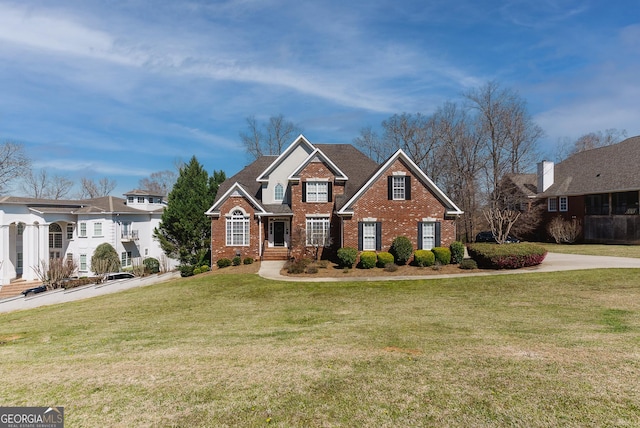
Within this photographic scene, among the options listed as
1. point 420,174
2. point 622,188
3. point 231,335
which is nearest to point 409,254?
point 420,174

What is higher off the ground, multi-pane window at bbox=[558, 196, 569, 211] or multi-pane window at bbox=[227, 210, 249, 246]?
multi-pane window at bbox=[558, 196, 569, 211]

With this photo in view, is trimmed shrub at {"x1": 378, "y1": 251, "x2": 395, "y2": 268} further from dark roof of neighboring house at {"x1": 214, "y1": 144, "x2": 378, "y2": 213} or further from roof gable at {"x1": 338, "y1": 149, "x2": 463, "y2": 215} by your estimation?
dark roof of neighboring house at {"x1": 214, "y1": 144, "x2": 378, "y2": 213}

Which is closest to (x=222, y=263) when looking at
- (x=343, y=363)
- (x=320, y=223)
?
(x=320, y=223)

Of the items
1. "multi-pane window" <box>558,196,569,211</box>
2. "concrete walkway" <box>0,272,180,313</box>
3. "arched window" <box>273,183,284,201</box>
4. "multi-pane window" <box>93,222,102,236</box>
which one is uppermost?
"arched window" <box>273,183,284,201</box>

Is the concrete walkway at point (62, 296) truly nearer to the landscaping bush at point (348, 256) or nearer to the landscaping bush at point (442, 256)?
the landscaping bush at point (348, 256)

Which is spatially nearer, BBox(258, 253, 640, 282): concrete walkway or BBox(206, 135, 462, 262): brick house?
BBox(258, 253, 640, 282): concrete walkway

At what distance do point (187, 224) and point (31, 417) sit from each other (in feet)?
84.1

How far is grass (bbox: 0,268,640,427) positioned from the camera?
4898 mm

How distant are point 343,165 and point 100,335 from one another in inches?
879

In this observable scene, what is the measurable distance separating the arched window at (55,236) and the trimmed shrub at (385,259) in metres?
35.2

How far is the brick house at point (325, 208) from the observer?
73.9 ft

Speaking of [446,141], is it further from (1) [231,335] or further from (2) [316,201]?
(1) [231,335]

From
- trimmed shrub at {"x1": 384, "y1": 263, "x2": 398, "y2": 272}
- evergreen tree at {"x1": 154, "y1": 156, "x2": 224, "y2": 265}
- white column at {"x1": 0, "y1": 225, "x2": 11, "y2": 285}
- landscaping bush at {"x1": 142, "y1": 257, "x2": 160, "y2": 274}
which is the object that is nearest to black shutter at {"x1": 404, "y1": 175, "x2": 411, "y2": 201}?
trimmed shrub at {"x1": 384, "y1": 263, "x2": 398, "y2": 272}

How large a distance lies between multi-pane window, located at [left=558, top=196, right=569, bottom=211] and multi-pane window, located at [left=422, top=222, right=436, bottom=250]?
2321 cm
